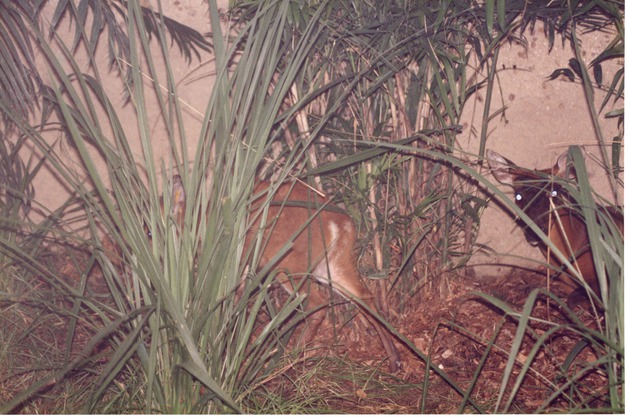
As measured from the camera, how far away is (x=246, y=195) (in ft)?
7.38

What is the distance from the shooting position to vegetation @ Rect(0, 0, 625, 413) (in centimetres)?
211

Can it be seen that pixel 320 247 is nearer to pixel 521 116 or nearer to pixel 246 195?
pixel 246 195

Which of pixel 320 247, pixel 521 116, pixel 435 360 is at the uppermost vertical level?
pixel 521 116

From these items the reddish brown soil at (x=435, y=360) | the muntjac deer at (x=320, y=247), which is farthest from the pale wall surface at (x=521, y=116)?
the muntjac deer at (x=320, y=247)

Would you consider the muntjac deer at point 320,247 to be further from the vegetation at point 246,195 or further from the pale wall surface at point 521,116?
the pale wall surface at point 521,116

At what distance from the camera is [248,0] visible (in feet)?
11.7

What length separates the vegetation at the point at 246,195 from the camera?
2.11 metres

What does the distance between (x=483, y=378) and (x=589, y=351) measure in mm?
795

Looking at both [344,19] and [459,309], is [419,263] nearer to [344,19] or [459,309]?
[459,309]

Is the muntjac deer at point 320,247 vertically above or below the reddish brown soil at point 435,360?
above

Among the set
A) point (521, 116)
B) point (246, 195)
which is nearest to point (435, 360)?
point (246, 195)

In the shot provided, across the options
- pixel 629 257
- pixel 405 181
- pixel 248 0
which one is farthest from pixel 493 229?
pixel 629 257

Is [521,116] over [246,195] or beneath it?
over

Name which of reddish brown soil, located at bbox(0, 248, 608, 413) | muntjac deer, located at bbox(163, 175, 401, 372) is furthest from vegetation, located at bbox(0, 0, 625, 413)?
muntjac deer, located at bbox(163, 175, 401, 372)
